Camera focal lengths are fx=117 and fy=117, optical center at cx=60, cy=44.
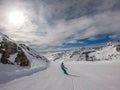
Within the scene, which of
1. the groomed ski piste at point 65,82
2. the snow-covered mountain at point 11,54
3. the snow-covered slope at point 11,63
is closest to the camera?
the groomed ski piste at point 65,82

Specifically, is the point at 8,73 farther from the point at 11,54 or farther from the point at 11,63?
the point at 11,54

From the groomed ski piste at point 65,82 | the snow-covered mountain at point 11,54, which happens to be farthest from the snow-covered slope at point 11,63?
the groomed ski piste at point 65,82

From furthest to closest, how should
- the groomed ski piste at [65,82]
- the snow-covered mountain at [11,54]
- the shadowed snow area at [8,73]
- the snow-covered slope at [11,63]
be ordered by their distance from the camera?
the snow-covered mountain at [11,54] < the snow-covered slope at [11,63] < the shadowed snow area at [8,73] < the groomed ski piste at [65,82]

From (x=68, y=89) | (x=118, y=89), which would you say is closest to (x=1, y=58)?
(x=68, y=89)

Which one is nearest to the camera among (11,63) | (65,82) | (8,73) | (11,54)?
(65,82)

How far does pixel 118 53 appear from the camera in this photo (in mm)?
144625

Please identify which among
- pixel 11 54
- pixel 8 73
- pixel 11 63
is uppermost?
pixel 11 54

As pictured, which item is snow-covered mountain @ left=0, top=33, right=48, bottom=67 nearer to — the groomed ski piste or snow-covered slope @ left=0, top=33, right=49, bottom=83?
snow-covered slope @ left=0, top=33, right=49, bottom=83

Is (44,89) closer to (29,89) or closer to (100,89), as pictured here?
(29,89)

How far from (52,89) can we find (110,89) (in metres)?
3.86

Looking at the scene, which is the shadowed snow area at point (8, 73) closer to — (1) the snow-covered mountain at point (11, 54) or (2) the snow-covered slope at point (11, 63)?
(2) the snow-covered slope at point (11, 63)

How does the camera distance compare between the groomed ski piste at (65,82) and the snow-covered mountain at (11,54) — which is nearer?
the groomed ski piste at (65,82)

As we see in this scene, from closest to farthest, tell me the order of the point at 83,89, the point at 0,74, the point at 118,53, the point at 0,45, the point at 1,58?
the point at 83,89, the point at 0,74, the point at 1,58, the point at 0,45, the point at 118,53

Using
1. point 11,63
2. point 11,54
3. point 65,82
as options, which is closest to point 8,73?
point 11,63
